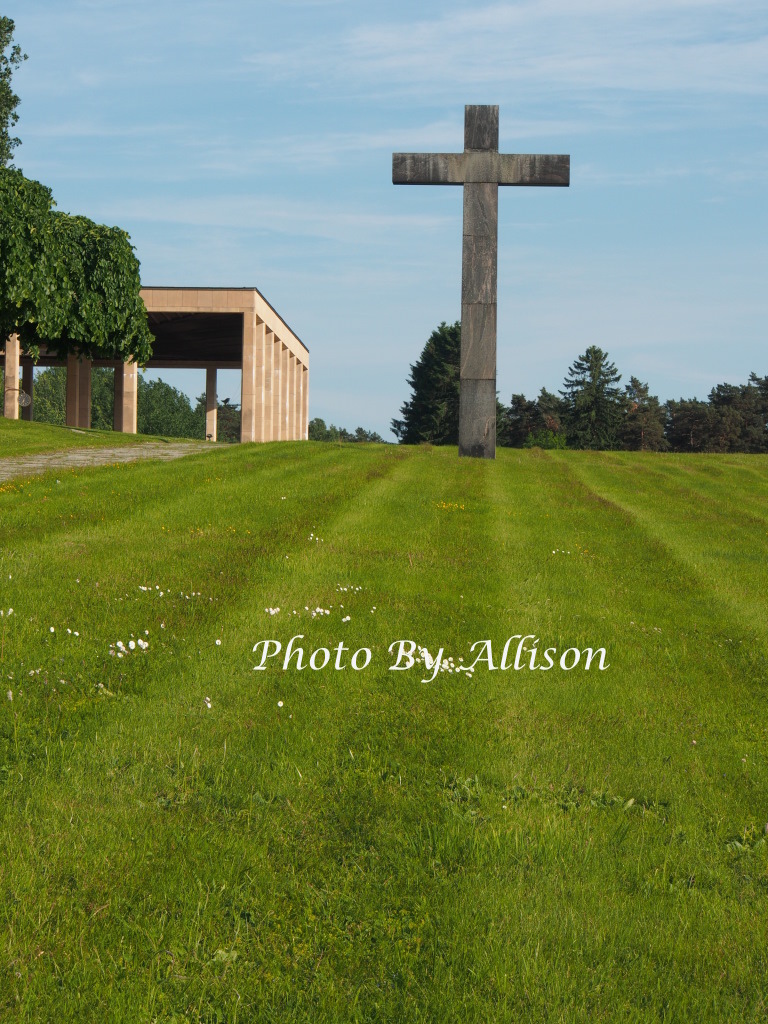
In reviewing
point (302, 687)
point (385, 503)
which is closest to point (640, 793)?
point (302, 687)

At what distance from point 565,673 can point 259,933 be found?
3.93 meters

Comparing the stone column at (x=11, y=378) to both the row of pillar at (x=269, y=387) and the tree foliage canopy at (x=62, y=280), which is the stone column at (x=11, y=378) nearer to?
the row of pillar at (x=269, y=387)

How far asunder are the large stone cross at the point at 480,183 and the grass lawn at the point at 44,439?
36.4 feet

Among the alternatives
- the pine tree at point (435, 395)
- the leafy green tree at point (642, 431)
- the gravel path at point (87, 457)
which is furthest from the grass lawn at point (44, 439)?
the leafy green tree at point (642, 431)

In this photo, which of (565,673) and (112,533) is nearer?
(565,673)

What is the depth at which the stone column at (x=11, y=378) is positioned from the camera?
46344mm

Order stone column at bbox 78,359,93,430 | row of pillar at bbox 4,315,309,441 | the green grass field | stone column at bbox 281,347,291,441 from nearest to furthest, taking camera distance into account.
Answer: the green grass field → row of pillar at bbox 4,315,309,441 → stone column at bbox 78,359,93,430 → stone column at bbox 281,347,291,441

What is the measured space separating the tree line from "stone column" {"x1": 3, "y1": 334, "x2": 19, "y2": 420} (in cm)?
5041

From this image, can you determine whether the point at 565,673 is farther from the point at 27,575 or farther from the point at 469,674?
the point at 27,575

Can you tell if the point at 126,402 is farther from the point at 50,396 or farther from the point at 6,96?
the point at 50,396

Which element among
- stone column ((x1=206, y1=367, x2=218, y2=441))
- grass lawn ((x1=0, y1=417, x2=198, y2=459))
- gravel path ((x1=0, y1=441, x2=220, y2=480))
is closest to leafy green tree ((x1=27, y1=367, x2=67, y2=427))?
stone column ((x1=206, y1=367, x2=218, y2=441))

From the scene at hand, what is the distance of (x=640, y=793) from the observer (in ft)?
17.9

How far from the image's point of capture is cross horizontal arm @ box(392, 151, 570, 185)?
22.2 m

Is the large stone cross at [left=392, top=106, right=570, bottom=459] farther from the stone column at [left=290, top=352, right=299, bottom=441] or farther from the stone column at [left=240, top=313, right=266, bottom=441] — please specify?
the stone column at [left=290, top=352, right=299, bottom=441]
